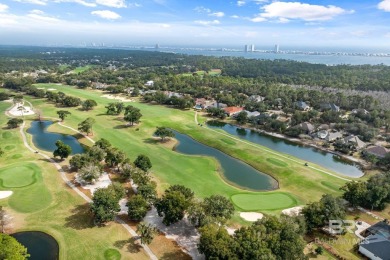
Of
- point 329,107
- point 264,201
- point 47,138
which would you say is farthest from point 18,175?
point 329,107

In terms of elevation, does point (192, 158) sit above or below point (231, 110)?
below

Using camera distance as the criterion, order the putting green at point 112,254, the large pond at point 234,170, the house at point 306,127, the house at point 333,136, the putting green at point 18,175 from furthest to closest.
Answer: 1. the house at point 306,127
2. the house at point 333,136
3. the large pond at point 234,170
4. the putting green at point 18,175
5. the putting green at point 112,254

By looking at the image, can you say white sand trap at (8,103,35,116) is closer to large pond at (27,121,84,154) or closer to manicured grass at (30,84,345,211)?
manicured grass at (30,84,345,211)

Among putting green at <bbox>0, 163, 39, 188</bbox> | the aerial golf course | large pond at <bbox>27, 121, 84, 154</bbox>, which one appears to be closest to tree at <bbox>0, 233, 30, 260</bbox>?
the aerial golf course

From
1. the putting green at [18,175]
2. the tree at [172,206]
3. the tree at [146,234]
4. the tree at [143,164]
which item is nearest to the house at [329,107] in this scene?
→ the tree at [143,164]

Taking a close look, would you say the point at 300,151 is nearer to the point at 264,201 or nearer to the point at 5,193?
the point at 264,201

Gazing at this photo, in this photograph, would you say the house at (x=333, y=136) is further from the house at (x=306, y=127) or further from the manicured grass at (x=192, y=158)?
the manicured grass at (x=192, y=158)

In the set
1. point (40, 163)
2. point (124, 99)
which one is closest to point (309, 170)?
point (40, 163)
